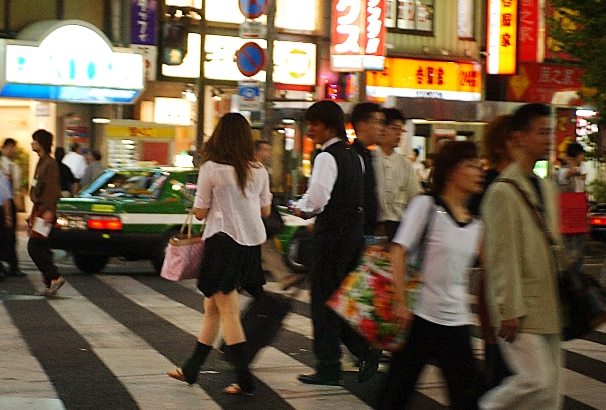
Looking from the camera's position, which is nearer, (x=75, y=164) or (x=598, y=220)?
(x=598, y=220)

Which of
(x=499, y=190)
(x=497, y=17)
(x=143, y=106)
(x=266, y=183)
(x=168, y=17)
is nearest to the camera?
(x=499, y=190)

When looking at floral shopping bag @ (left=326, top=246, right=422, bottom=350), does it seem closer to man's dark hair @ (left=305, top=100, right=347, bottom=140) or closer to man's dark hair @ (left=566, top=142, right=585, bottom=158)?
man's dark hair @ (left=305, top=100, right=347, bottom=140)

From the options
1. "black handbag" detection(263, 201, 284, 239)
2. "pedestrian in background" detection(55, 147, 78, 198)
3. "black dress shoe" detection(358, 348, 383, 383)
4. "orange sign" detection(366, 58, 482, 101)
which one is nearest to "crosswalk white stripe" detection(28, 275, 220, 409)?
"black dress shoe" detection(358, 348, 383, 383)

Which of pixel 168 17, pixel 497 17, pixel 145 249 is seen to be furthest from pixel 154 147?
pixel 497 17

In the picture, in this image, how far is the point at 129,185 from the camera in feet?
54.4

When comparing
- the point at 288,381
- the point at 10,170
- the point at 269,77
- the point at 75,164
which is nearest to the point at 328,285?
the point at 288,381

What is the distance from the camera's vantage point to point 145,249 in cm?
1606

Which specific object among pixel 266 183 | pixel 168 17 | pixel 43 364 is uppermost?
pixel 168 17

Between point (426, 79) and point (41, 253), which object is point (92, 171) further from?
point (426, 79)

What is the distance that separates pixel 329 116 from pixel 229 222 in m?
1.13

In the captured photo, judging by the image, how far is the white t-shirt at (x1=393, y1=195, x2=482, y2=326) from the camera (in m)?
6.05

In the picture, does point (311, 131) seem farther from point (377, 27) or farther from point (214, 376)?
point (377, 27)

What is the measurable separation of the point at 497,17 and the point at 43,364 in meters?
23.6

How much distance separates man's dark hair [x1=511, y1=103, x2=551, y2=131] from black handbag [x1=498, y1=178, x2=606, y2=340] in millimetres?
359
